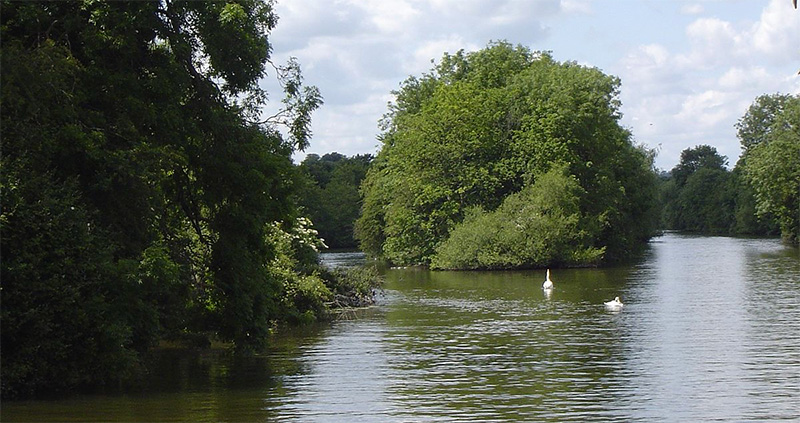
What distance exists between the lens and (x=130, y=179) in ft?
58.5

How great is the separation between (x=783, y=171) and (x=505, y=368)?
207 feet

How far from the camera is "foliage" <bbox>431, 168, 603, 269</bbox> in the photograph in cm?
5597

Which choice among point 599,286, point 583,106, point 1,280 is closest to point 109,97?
point 1,280

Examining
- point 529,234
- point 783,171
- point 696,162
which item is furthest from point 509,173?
point 696,162

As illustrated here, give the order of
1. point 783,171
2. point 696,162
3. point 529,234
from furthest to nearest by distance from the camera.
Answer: point 696,162 → point 783,171 → point 529,234

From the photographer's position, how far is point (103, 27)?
60.8 ft

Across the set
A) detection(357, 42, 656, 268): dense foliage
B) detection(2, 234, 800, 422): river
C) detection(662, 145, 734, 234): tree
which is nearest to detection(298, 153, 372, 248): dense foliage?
detection(357, 42, 656, 268): dense foliage

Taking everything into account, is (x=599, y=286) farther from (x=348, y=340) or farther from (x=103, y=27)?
(x=103, y=27)

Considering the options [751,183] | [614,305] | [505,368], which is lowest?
[505,368]

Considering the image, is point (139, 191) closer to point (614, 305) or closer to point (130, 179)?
point (130, 179)

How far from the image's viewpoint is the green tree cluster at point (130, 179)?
16.3 m

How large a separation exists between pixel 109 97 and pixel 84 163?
1.79 meters

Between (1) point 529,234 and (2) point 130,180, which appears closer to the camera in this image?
(2) point 130,180

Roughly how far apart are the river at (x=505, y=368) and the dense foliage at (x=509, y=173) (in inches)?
686
